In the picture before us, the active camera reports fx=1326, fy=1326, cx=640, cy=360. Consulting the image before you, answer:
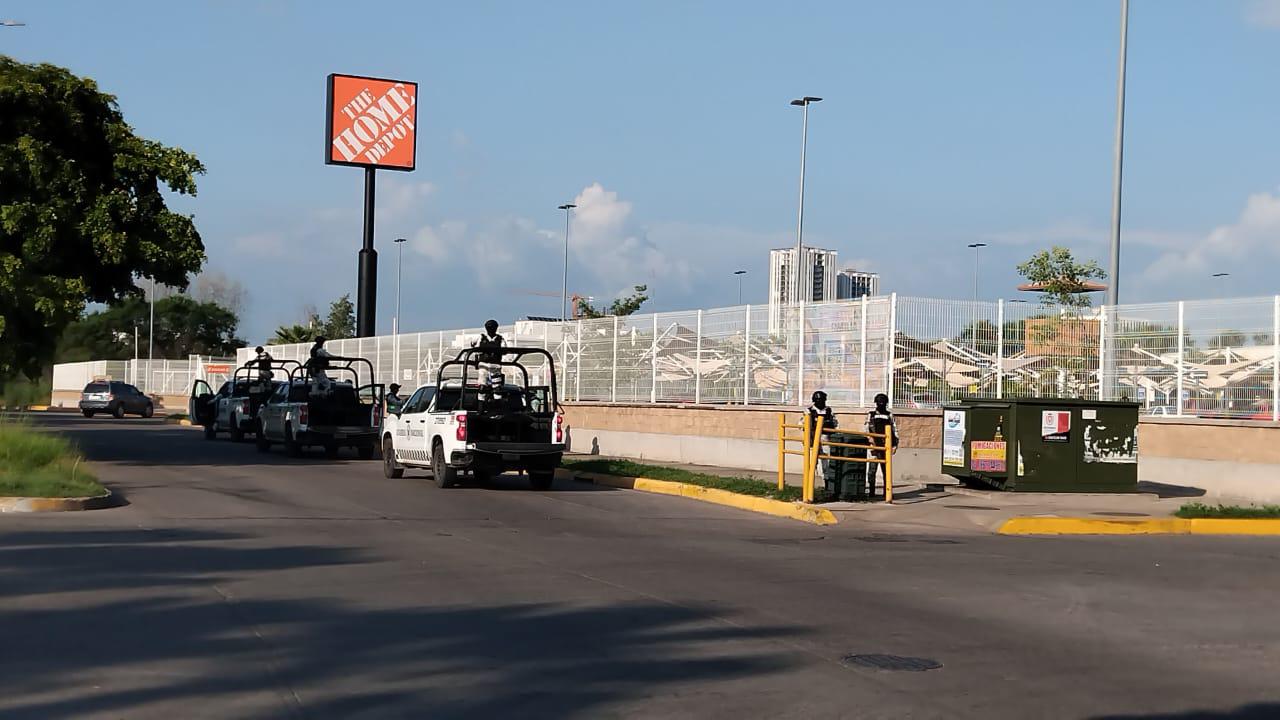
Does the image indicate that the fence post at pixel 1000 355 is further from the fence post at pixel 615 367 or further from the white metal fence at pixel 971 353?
the fence post at pixel 615 367

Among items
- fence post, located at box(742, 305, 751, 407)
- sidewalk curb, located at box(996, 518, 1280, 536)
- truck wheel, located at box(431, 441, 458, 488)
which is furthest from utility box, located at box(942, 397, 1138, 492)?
truck wheel, located at box(431, 441, 458, 488)

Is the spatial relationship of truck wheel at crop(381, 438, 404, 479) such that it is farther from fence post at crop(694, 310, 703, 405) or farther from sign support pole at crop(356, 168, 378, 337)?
sign support pole at crop(356, 168, 378, 337)

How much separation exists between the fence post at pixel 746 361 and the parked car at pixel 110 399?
1502 inches

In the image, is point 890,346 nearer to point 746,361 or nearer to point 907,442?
point 907,442

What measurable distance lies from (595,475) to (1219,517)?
11.0 m

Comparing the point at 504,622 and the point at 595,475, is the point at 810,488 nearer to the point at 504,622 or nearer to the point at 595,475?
the point at 595,475

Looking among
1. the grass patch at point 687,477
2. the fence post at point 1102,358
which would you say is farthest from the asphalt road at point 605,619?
the fence post at point 1102,358

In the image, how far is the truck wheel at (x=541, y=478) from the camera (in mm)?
21906

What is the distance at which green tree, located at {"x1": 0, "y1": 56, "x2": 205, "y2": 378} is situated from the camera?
23375 millimetres

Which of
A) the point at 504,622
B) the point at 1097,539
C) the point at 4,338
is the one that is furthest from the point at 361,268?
the point at 504,622

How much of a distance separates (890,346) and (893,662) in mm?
15620

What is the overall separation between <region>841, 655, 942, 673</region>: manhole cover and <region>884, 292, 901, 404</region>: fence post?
15332 mm

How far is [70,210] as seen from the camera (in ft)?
78.4

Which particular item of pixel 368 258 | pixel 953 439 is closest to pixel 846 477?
pixel 953 439
